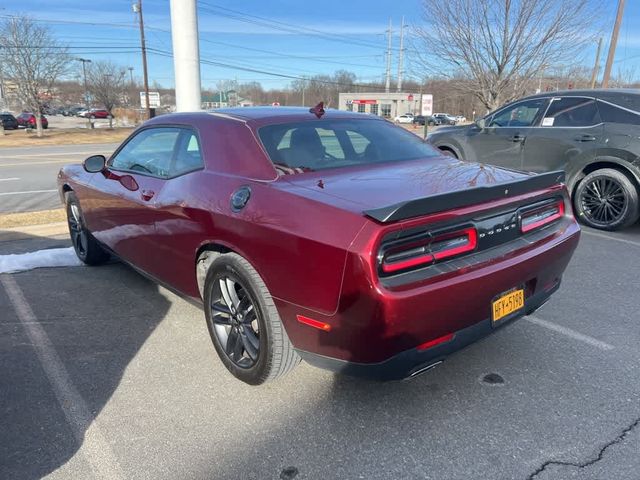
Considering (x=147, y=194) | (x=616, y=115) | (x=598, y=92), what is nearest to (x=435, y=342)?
(x=147, y=194)

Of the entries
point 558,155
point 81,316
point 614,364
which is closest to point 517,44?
point 558,155

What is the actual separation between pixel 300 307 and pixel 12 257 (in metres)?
4.20

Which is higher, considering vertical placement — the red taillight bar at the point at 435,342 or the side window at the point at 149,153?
the side window at the point at 149,153

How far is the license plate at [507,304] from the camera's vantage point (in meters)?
2.56

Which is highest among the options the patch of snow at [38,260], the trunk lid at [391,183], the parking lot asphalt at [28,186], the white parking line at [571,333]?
the trunk lid at [391,183]

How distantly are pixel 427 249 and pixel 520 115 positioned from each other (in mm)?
6045

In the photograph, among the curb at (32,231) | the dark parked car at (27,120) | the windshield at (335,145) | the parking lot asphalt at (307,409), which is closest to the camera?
the parking lot asphalt at (307,409)

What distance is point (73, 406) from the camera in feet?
8.99

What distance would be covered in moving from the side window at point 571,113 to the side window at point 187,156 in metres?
5.48

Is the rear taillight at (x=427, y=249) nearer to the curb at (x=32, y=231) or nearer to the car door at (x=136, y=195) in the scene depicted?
the car door at (x=136, y=195)

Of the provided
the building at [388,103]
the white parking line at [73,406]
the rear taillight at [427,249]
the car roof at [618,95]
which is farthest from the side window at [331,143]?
the building at [388,103]

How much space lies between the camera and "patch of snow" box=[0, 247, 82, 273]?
502 cm

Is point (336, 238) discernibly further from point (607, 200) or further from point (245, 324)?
point (607, 200)

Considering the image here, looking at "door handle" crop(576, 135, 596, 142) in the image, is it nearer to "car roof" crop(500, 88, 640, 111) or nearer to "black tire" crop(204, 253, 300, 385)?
"car roof" crop(500, 88, 640, 111)
